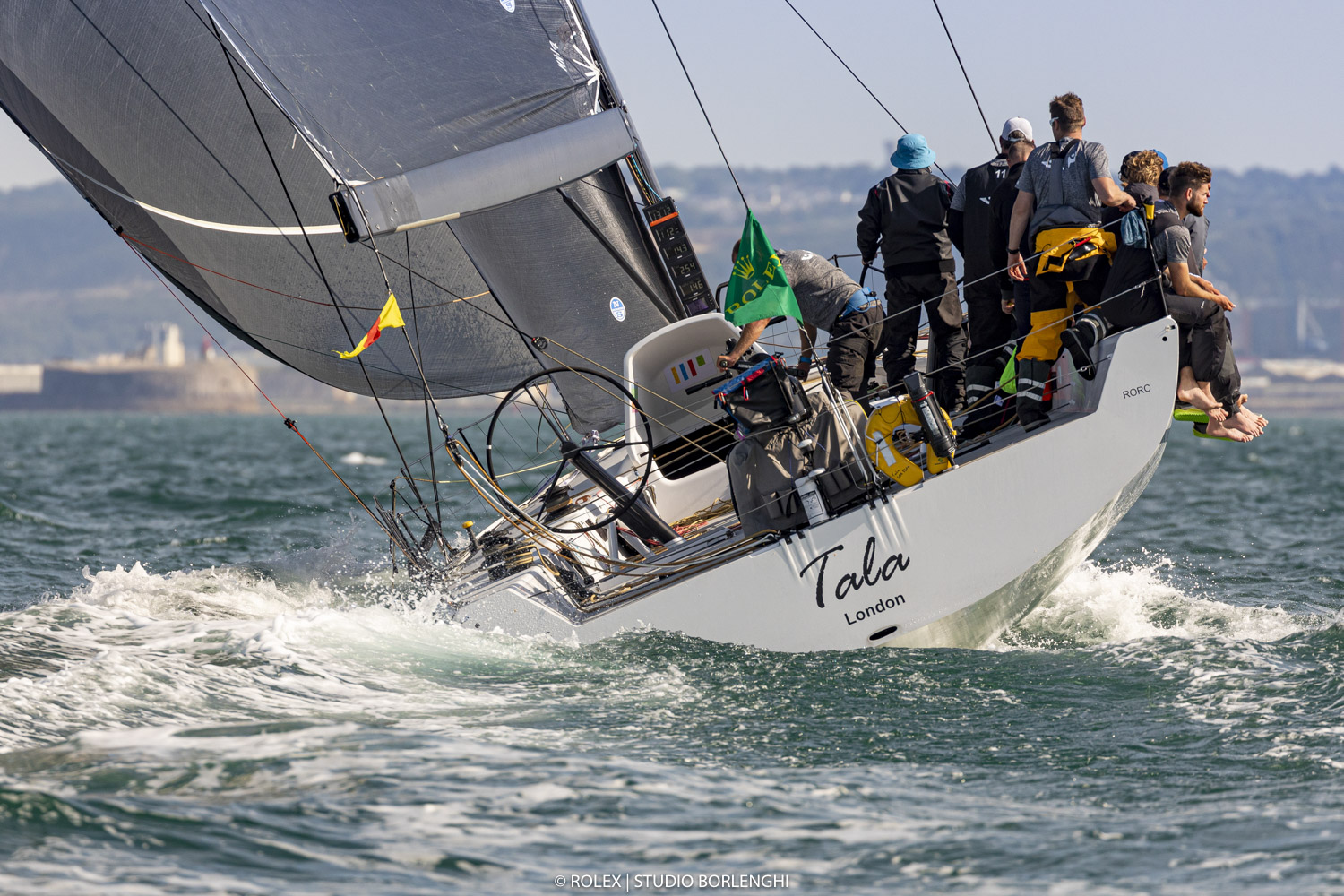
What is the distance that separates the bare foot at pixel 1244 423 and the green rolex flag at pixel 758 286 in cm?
172

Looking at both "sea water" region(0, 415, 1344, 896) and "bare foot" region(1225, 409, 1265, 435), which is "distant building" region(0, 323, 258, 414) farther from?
"bare foot" region(1225, 409, 1265, 435)

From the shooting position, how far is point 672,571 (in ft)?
16.3

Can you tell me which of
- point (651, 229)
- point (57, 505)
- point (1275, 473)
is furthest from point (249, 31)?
point (1275, 473)

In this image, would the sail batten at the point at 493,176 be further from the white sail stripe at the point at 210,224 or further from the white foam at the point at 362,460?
the white foam at the point at 362,460

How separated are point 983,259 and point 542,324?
277 centimetres

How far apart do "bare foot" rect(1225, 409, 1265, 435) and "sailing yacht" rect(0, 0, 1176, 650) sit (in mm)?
370

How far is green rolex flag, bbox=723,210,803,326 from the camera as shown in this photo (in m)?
5.24

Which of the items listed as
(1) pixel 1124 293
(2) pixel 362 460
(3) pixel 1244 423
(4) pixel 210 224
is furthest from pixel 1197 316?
(2) pixel 362 460

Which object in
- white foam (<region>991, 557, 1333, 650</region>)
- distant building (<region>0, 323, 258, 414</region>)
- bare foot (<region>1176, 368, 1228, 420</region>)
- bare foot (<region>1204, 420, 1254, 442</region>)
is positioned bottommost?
white foam (<region>991, 557, 1333, 650</region>)

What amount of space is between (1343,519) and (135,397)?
3688 inches

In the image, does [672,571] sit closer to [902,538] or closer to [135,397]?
[902,538]

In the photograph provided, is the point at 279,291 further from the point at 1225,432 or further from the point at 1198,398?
the point at 1225,432

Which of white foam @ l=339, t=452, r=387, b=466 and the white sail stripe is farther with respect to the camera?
white foam @ l=339, t=452, r=387, b=466

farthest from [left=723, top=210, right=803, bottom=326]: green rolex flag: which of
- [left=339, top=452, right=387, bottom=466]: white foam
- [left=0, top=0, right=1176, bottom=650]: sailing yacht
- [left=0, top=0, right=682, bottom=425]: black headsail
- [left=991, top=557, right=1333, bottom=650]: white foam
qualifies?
[left=339, top=452, right=387, bottom=466]: white foam
